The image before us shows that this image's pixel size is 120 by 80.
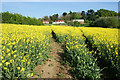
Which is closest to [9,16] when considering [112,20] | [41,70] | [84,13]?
[41,70]

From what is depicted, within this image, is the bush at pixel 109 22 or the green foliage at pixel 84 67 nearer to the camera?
the green foliage at pixel 84 67

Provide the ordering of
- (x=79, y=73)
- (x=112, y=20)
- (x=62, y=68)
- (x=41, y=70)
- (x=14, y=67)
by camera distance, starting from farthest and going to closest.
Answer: (x=112, y=20), (x=62, y=68), (x=41, y=70), (x=79, y=73), (x=14, y=67)

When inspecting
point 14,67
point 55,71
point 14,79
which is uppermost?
point 14,67

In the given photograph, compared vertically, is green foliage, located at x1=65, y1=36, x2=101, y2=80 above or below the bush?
below

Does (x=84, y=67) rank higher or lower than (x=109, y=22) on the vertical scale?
lower

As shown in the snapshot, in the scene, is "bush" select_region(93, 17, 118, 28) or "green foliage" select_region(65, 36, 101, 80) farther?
"bush" select_region(93, 17, 118, 28)

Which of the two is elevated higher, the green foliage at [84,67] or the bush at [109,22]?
the bush at [109,22]

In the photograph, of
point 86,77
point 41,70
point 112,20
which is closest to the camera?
point 86,77

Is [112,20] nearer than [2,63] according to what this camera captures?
No

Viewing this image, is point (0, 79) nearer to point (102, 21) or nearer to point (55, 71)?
point (55, 71)

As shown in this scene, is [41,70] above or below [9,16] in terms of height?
below

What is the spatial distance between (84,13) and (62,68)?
86.5 meters

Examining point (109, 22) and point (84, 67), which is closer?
point (84, 67)

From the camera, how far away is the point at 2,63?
215 centimetres
